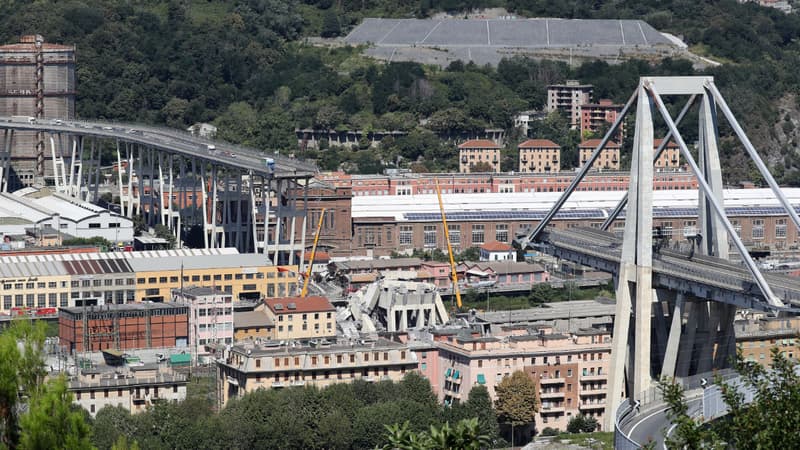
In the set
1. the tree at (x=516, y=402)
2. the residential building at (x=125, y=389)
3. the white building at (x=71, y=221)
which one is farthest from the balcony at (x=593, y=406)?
the white building at (x=71, y=221)

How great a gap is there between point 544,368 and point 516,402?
1.65 metres

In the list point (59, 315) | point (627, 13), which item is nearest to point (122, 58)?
point (627, 13)

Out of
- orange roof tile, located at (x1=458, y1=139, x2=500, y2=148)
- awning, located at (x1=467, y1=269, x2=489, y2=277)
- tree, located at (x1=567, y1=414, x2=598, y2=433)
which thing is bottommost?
tree, located at (x1=567, y1=414, x2=598, y2=433)

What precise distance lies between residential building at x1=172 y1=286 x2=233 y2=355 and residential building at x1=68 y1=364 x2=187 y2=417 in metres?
6.10

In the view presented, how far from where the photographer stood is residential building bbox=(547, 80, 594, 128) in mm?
87938

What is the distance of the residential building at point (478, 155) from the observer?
262ft

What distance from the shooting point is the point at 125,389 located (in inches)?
1563

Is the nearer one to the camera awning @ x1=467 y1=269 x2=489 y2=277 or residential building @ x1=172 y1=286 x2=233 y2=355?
residential building @ x1=172 y1=286 x2=233 y2=355

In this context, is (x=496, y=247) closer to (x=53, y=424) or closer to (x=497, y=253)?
(x=497, y=253)

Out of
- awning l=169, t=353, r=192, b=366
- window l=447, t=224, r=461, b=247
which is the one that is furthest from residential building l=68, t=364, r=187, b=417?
window l=447, t=224, r=461, b=247

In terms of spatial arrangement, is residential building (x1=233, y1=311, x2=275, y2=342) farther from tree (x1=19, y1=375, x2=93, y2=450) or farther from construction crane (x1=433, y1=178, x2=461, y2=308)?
tree (x1=19, y1=375, x2=93, y2=450)

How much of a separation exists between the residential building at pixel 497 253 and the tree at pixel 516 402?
21.9m

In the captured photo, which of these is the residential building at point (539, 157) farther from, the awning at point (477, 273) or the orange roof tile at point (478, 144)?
the awning at point (477, 273)

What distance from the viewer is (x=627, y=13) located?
10194 centimetres
